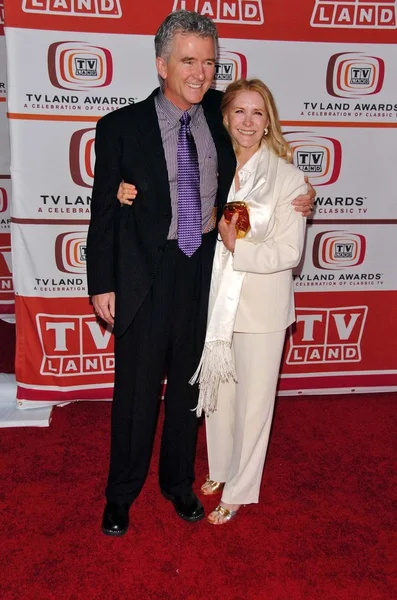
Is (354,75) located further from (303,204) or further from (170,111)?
(170,111)

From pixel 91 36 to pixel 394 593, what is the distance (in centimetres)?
311

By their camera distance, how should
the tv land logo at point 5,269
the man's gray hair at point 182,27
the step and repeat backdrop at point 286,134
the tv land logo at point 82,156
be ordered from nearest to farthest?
the man's gray hair at point 182,27 → the step and repeat backdrop at point 286,134 → the tv land logo at point 82,156 → the tv land logo at point 5,269

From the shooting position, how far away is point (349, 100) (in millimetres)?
3852

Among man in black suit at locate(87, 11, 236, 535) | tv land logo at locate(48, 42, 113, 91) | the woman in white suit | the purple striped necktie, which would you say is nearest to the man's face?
man in black suit at locate(87, 11, 236, 535)

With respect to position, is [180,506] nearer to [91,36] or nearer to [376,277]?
[376,277]

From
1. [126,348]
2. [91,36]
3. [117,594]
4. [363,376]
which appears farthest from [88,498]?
[91,36]

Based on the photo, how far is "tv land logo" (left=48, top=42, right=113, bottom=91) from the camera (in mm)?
3549

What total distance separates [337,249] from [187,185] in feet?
5.88

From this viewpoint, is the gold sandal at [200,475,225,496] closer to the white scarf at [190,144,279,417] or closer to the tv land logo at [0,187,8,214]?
the white scarf at [190,144,279,417]

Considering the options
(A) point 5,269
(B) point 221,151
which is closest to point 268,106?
(B) point 221,151

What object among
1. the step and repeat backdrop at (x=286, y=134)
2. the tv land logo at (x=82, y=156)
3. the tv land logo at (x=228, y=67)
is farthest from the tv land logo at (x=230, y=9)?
the tv land logo at (x=82, y=156)

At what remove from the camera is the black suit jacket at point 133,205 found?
252 cm

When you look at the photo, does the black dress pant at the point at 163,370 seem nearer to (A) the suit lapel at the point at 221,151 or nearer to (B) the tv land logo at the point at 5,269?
(A) the suit lapel at the point at 221,151

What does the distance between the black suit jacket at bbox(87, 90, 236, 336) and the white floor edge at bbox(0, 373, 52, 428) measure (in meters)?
1.48
